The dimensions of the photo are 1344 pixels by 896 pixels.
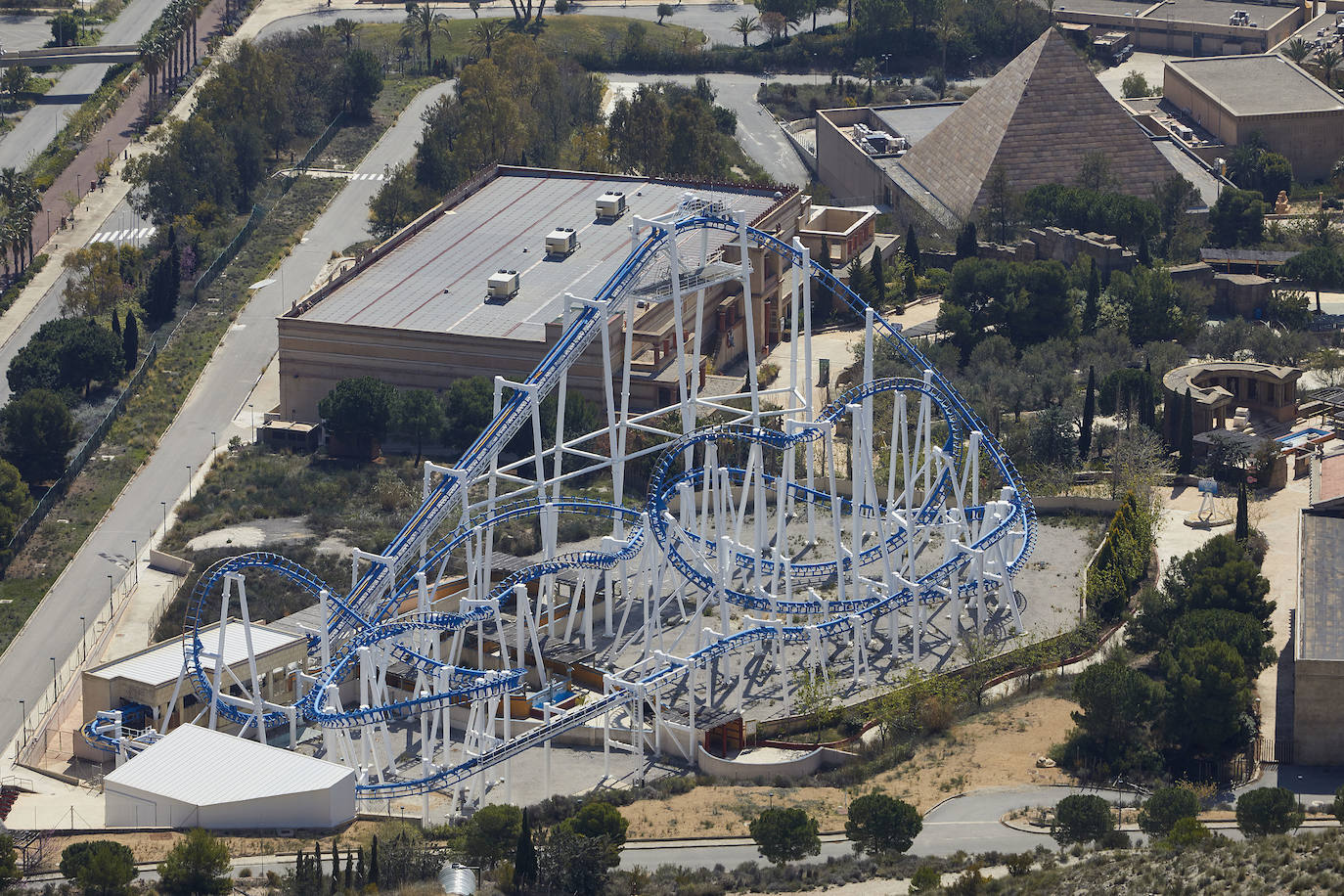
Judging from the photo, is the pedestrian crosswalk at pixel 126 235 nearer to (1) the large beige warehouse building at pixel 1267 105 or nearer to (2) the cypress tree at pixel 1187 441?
(2) the cypress tree at pixel 1187 441

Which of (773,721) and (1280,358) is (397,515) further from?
(1280,358)

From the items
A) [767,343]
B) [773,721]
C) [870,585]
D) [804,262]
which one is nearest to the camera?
[773,721]

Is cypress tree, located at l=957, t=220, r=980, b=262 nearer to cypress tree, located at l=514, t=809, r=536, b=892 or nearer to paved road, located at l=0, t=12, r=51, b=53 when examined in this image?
cypress tree, located at l=514, t=809, r=536, b=892

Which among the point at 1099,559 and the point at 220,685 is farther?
the point at 1099,559

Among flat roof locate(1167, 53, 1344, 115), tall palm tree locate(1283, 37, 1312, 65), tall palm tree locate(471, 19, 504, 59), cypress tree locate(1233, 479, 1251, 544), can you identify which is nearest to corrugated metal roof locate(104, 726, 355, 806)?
cypress tree locate(1233, 479, 1251, 544)

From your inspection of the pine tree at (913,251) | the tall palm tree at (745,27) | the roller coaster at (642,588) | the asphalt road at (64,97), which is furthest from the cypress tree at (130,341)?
the tall palm tree at (745,27)

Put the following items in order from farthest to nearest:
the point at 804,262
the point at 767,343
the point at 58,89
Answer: the point at 58,89 → the point at 767,343 → the point at 804,262

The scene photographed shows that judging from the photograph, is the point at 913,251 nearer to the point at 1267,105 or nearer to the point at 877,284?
the point at 877,284

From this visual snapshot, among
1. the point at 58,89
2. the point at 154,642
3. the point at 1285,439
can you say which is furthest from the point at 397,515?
the point at 58,89
